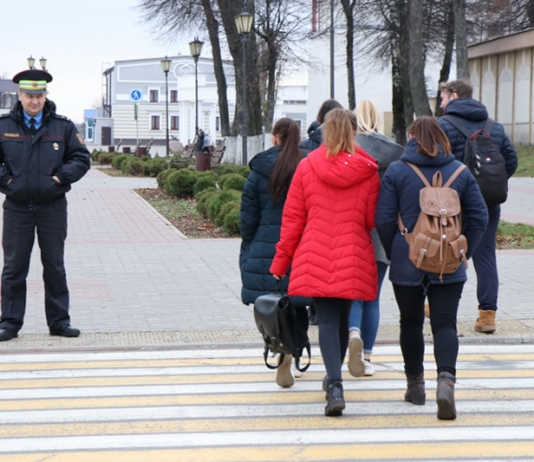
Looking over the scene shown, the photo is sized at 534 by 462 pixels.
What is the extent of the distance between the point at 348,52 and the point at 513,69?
6229mm

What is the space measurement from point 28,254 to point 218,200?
9.97 meters

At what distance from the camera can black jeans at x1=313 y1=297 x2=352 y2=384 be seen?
6.08m

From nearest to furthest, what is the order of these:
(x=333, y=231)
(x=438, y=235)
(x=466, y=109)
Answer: (x=438, y=235), (x=333, y=231), (x=466, y=109)

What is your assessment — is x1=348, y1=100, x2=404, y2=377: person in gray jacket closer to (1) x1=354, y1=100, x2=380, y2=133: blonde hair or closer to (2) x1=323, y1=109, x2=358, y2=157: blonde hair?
(1) x1=354, y1=100, x2=380, y2=133: blonde hair

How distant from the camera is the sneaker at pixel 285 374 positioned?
6.74m

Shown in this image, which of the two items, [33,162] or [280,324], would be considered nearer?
[280,324]

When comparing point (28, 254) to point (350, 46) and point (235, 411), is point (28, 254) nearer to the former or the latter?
point (235, 411)

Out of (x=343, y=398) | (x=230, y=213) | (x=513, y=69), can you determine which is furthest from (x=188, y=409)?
(x=513, y=69)

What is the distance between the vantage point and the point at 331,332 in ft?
20.1

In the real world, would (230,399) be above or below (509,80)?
below

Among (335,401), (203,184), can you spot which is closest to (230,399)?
(335,401)

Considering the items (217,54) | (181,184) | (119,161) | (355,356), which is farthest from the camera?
(119,161)

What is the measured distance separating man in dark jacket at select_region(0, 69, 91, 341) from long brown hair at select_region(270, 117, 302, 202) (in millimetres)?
2132

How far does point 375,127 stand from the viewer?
22.9ft
